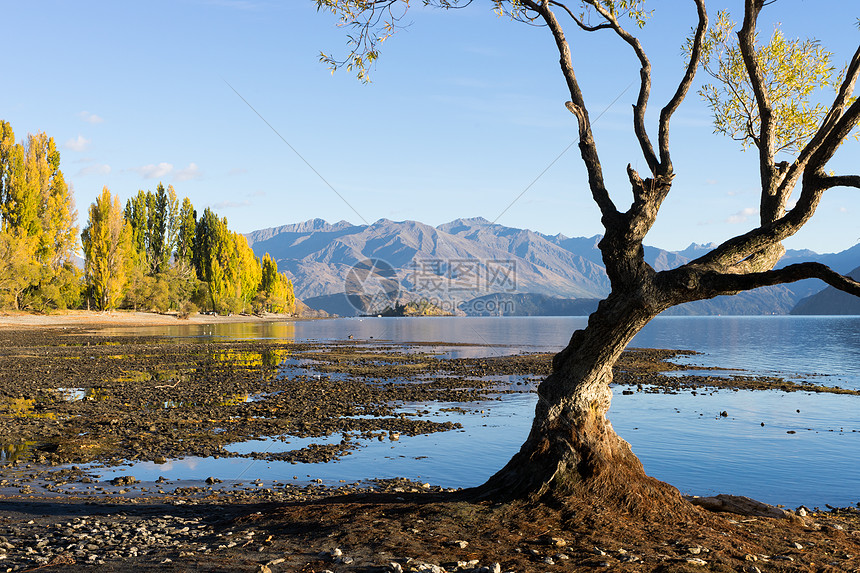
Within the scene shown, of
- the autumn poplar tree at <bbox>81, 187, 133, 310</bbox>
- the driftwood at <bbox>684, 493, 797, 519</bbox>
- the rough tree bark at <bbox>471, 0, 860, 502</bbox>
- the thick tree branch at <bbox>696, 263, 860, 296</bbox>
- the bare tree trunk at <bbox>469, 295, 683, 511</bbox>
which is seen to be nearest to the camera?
the thick tree branch at <bbox>696, 263, 860, 296</bbox>

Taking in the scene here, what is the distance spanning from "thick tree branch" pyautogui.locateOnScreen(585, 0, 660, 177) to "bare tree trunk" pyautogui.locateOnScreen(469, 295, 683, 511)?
8.04 ft

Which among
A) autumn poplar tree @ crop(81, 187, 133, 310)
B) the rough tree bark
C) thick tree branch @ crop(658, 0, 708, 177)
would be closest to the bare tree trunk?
the rough tree bark

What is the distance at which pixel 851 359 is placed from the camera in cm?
6338

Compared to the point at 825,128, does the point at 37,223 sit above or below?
above

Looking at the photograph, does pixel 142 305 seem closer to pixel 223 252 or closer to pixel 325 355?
pixel 223 252

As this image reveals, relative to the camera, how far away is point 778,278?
8.95 metres

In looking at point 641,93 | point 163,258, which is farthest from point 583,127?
point 163,258

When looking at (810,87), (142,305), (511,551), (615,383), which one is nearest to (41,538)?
(511,551)

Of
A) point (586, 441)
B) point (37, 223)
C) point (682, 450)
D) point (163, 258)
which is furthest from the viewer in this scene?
point (163, 258)

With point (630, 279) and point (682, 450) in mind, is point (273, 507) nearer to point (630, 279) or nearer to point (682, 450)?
point (630, 279)

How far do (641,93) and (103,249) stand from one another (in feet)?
321

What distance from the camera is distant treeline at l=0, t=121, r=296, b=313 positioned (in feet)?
266

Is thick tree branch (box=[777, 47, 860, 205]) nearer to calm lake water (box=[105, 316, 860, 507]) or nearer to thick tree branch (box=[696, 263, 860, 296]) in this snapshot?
thick tree branch (box=[696, 263, 860, 296])

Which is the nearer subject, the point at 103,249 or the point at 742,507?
the point at 742,507
